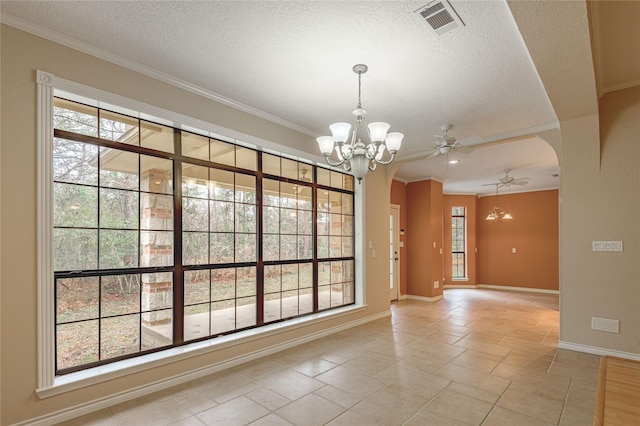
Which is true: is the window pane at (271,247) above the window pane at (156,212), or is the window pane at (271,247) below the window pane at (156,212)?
below

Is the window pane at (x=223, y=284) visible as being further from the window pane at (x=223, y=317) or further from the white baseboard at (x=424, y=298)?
the white baseboard at (x=424, y=298)

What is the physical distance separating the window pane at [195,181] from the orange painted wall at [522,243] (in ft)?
28.6

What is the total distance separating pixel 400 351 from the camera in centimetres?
398

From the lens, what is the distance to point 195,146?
138 inches

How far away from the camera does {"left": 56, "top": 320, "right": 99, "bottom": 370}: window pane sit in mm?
2592

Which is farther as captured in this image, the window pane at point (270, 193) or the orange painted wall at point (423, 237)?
the orange painted wall at point (423, 237)

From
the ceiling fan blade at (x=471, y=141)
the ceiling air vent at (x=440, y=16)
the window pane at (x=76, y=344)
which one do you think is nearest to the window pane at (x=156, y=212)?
the window pane at (x=76, y=344)

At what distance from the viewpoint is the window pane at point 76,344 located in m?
2.59

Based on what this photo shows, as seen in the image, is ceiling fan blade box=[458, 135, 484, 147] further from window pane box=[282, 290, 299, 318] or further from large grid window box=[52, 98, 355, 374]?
window pane box=[282, 290, 299, 318]

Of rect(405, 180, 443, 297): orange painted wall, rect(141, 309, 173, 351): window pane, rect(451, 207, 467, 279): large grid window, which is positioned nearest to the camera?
rect(141, 309, 173, 351): window pane

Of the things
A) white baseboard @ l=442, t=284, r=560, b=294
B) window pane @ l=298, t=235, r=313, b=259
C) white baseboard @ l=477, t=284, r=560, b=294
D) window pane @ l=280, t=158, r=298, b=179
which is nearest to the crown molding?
window pane @ l=280, t=158, r=298, b=179

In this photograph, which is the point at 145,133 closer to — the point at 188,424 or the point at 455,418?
the point at 188,424

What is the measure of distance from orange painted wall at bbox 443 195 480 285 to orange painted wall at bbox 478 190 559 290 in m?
0.27

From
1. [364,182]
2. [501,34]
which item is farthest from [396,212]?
[501,34]
